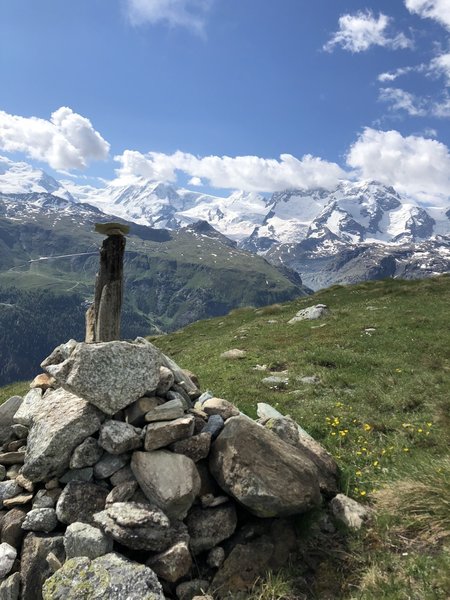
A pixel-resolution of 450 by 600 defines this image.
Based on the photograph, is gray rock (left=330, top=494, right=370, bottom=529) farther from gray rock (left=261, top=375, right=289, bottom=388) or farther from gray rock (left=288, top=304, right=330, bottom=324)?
gray rock (left=288, top=304, right=330, bottom=324)

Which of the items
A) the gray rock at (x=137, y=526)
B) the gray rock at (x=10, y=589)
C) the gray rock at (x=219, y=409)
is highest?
the gray rock at (x=219, y=409)

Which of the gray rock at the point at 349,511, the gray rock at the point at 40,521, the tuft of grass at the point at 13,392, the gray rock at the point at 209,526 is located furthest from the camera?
the tuft of grass at the point at 13,392

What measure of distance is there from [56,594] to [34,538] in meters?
1.83

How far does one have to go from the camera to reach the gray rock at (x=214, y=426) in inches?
454

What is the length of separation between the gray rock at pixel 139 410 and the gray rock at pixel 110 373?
209 mm

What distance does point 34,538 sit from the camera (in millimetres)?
9711

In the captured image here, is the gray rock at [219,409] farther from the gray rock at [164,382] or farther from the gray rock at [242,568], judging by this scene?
the gray rock at [242,568]

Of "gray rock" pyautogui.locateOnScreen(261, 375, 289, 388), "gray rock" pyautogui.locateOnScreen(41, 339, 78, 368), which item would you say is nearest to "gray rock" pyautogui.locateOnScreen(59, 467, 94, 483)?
"gray rock" pyautogui.locateOnScreen(41, 339, 78, 368)

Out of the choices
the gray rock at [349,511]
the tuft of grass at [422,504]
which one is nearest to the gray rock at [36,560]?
the gray rock at [349,511]

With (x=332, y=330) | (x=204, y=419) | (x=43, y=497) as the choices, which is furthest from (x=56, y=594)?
(x=332, y=330)

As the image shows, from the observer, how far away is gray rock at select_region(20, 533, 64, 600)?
9.09m

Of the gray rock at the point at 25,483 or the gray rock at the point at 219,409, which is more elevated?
the gray rock at the point at 219,409

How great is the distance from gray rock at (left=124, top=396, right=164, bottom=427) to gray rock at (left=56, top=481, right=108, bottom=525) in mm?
1750

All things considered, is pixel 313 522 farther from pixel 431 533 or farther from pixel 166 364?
pixel 166 364
